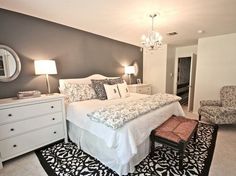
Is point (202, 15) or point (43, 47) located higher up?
point (202, 15)

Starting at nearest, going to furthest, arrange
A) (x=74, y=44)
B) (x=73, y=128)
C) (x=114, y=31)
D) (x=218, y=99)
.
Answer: (x=73, y=128)
(x=74, y=44)
(x=114, y=31)
(x=218, y=99)

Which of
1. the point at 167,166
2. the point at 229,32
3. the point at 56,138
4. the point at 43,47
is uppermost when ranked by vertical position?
the point at 229,32

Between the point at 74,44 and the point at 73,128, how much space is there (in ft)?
6.49

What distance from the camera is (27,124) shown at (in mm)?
2219

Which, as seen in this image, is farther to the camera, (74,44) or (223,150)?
(74,44)

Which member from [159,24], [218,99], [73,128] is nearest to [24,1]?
[73,128]

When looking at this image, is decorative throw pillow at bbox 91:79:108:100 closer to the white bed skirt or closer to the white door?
the white bed skirt

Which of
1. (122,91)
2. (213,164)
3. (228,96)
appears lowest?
(213,164)

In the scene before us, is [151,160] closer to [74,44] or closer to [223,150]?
[223,150]

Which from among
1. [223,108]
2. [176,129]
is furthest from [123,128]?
[223,108]

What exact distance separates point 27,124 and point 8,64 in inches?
45.4

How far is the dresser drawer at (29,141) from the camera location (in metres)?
2.05

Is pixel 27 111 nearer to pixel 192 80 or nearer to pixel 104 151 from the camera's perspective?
pixel 104 151

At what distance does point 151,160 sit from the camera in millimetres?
2156
